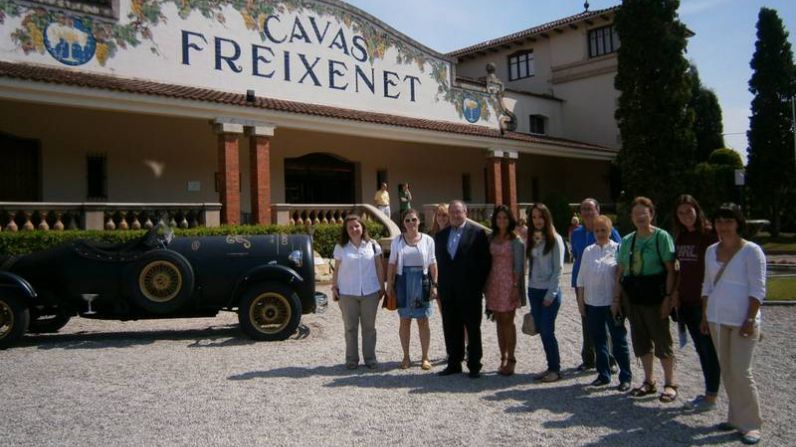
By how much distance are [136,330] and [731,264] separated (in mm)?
8112

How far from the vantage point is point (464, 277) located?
636 centimetres

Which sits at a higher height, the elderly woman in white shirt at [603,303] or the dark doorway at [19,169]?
the dark doorway at [19,169]

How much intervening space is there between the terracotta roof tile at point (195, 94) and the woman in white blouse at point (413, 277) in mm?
9586

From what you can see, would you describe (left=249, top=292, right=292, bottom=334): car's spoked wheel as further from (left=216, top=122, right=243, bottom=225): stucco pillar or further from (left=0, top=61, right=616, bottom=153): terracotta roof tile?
(left=0, top=61, right=616, bottom=153): terracotta roof tile

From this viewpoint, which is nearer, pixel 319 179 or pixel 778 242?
pixel 319 179

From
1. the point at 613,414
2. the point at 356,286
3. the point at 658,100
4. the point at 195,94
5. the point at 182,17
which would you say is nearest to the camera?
the point at 613,414

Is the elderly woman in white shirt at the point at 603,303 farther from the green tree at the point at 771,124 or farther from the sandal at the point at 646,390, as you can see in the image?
the green tree at the point at 771,124

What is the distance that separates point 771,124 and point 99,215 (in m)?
28.2

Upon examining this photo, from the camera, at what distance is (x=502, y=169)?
2291cm

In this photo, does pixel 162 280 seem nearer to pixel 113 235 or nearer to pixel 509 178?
pixel 113 235

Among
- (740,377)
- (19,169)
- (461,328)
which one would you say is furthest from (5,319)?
(19,169)

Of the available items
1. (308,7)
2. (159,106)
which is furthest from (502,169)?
(159,106)

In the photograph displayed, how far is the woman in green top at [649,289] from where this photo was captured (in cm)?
543

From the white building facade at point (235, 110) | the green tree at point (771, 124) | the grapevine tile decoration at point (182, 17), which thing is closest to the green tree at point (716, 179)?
the green tree at point (771, 124)
